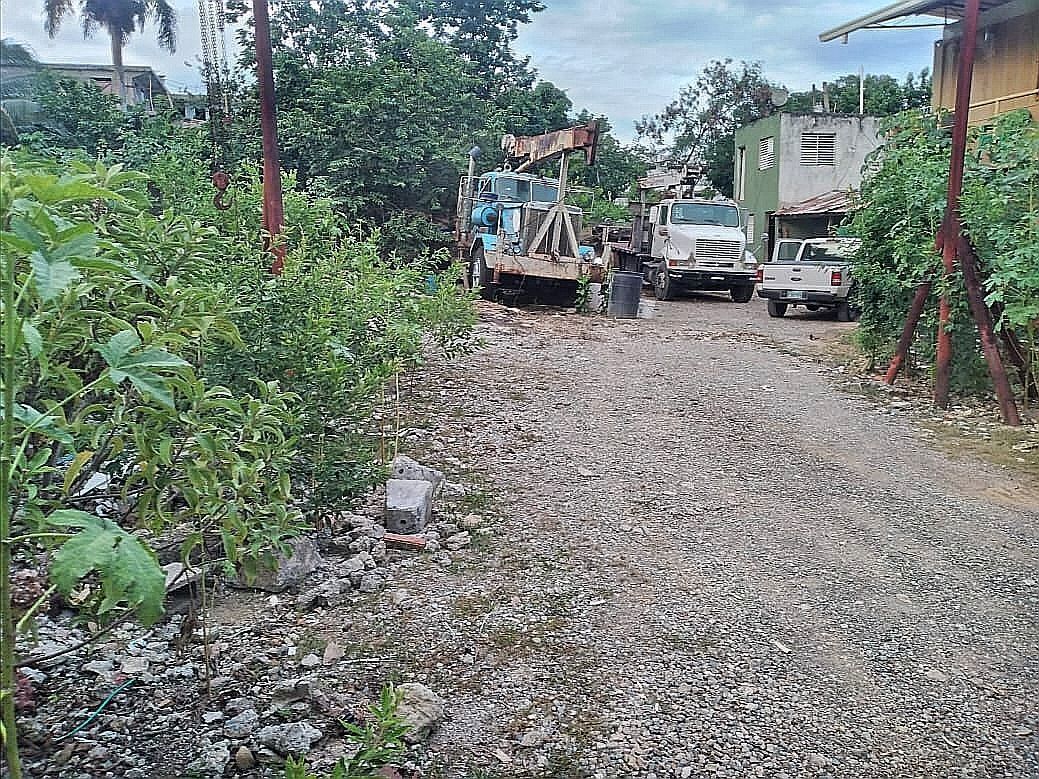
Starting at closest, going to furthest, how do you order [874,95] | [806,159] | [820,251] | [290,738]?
[290,738]
[820,251]
[806,159]
[874,95]

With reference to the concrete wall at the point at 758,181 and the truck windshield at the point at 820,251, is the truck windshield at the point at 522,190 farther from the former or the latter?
the concrete wall at the point at 758,181

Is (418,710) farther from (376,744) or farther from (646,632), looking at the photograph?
(646,632)

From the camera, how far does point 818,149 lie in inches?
1245

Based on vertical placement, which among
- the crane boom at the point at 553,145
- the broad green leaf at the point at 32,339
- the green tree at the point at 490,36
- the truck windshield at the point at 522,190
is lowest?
the broad green leaf at the point at 32,339

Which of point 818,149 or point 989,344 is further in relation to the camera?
point 818,149

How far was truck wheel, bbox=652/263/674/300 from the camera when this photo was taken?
21703 mm

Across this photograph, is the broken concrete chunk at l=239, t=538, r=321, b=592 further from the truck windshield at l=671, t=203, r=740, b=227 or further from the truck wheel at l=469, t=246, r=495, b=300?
the truck windshield at l=671, t=203, r=740, b=227

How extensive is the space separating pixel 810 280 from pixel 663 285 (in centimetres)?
421

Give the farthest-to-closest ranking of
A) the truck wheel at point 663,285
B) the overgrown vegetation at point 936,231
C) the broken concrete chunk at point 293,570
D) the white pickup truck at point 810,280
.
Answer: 1. the truck wheel at point 663,285
2. the white pickup truck at point 810,280
3. the overgrown vegetation at point 936,231
4. the broken concrete chunk at point 293,570

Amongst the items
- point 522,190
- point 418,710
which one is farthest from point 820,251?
point 418,710

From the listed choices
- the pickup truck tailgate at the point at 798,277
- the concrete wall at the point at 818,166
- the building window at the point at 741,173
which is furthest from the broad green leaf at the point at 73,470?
the building window at the point at 741,173

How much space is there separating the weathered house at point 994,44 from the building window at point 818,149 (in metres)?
12.9

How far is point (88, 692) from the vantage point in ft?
12.0

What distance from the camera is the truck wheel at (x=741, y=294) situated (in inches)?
874
